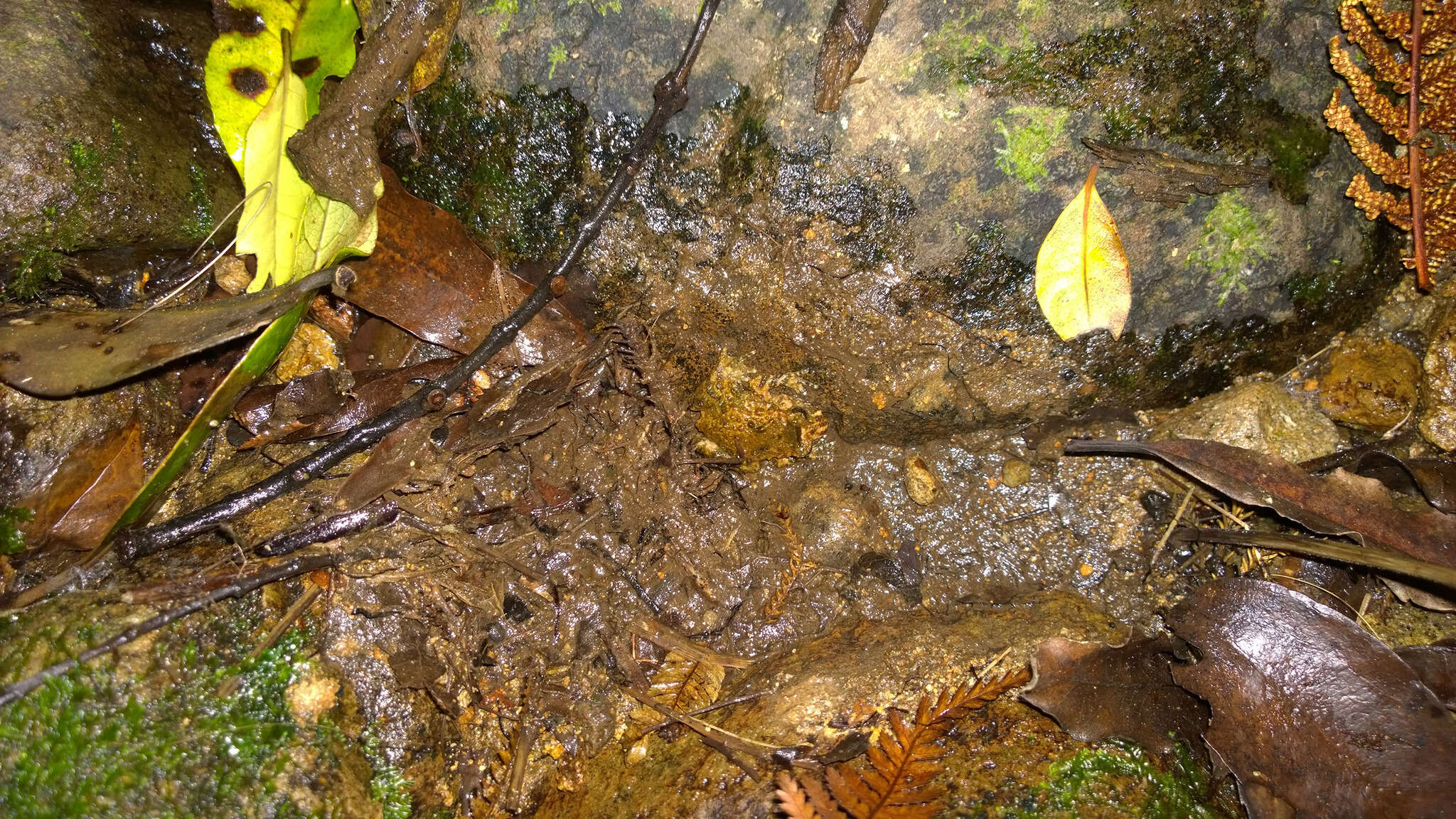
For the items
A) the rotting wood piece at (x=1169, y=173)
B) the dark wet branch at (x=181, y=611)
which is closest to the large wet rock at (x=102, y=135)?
the dark wet branch at (x=181, y=611)

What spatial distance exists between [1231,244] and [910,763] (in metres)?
2.24

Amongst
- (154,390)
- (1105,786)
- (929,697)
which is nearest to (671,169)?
(929,697)

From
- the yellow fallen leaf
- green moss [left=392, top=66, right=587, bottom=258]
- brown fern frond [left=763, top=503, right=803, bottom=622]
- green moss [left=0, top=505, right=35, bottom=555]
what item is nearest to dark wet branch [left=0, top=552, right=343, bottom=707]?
green moss [left=0, top=505, right=35, bottom=555]

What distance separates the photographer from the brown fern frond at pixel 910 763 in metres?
2.16

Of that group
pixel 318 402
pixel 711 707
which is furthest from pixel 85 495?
pixel 711 707

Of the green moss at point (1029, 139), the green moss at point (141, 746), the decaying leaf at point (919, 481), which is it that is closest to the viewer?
the green moss at point (141, 746)

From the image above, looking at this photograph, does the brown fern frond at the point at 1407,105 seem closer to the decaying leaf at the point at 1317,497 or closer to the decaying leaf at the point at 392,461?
the decaying leaf at the point at 1317,497

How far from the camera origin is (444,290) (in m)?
2.98

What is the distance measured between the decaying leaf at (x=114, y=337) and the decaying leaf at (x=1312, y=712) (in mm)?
3613

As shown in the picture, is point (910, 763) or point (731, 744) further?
point (731, 744)

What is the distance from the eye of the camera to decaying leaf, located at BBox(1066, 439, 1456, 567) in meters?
2.54

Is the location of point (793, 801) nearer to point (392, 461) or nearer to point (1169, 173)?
point (392, 461)

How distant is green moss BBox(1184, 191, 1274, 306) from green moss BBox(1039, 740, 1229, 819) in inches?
68.2

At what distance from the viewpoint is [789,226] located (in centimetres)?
276
